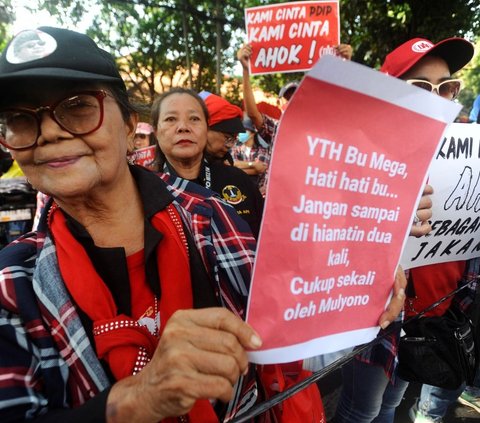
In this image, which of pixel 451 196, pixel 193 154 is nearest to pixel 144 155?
pixel 193 154

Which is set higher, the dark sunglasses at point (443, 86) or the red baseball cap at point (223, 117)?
the dark sunglasses at point (443, 86)

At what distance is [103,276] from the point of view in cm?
108

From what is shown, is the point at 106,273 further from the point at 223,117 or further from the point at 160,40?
the point at 160,40

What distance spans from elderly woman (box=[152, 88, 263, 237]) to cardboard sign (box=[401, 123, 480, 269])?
46.4 inches

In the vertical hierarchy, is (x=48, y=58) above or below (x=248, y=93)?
above

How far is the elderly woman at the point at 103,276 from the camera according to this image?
730 mm

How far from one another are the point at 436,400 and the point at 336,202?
201 centimetres

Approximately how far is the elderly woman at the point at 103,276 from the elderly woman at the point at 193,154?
118cm

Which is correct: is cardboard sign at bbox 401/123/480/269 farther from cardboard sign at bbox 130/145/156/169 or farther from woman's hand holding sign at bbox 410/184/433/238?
cardboard sign at bbox 130/145/156/169

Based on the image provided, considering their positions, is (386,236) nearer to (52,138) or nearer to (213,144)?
(52,138)

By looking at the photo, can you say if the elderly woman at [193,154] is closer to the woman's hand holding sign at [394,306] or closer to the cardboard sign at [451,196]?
the cardboard sign at [451,196]

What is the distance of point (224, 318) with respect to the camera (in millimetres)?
722

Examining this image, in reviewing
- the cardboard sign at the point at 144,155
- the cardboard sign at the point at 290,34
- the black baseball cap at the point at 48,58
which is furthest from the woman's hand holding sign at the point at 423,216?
the cardboard sign at the point at 144,155

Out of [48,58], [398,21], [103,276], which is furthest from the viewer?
[398,21]
